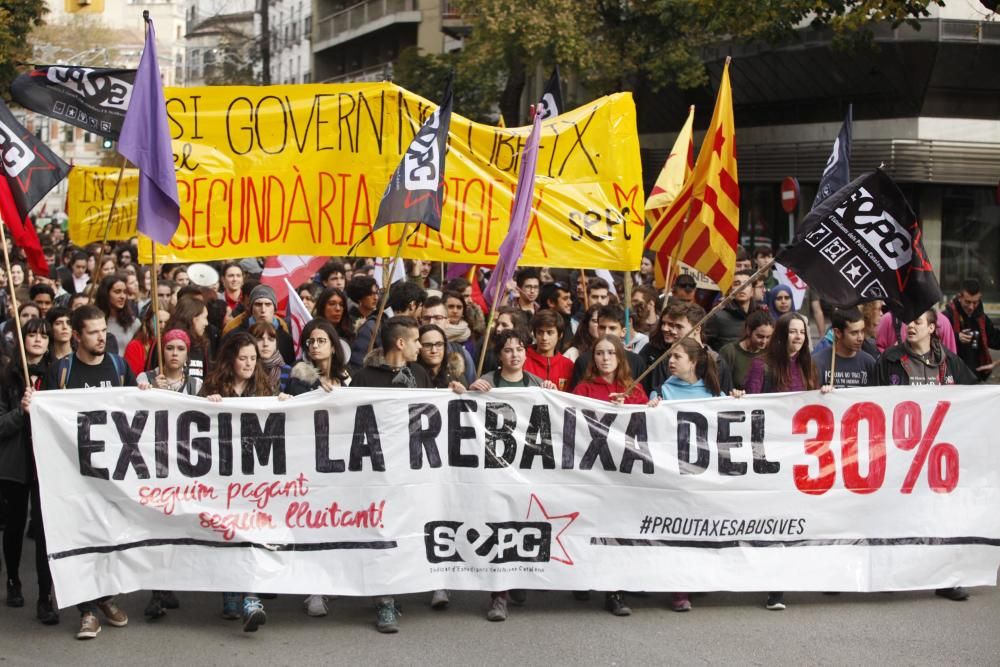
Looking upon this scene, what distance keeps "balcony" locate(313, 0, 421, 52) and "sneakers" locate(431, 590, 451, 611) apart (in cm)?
4104

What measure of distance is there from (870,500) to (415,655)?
260 cm

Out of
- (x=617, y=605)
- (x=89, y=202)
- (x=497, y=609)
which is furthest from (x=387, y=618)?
(x=89, y=202)

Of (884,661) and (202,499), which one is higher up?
(202,499)

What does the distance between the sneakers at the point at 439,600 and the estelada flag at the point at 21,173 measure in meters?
3.16

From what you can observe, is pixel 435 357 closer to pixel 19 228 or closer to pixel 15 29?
pixel 19 228

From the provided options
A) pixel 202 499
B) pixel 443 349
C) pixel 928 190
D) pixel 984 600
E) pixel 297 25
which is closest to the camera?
pixel 202 499

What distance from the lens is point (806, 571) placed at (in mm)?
7277

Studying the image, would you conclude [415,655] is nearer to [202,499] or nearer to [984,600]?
[202,499]

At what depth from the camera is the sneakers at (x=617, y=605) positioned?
7137mm

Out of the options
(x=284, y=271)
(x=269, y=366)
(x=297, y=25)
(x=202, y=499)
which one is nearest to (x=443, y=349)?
(x=269, y=366)

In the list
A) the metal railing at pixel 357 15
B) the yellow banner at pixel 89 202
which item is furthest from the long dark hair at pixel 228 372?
the metal railing at pixel 357 15

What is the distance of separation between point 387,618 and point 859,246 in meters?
3.11

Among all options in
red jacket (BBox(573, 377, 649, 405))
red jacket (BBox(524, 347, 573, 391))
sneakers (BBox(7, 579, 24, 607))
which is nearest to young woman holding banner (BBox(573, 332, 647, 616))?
red jacket (BBox(573, 377, 649, 405))

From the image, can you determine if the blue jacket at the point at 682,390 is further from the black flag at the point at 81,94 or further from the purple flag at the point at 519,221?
the black flag at the point at 81,94
